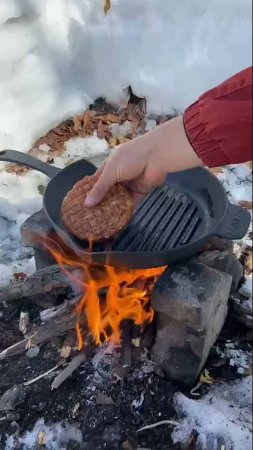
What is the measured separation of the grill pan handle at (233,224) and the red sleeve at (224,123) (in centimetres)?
67

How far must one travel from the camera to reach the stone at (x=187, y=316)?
218 centimetres

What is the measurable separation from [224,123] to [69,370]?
1.36 meters

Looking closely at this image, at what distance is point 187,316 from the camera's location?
2188 mm

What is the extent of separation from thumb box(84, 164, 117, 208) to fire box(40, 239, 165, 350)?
301mm

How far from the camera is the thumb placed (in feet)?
6.75

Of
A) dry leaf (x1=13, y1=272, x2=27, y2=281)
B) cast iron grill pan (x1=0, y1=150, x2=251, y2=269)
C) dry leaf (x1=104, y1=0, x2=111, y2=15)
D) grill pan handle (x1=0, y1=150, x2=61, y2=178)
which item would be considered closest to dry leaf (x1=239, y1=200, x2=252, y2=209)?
→ cast iron grill pan (x1=0, y1=150, x2=251, y2=269)

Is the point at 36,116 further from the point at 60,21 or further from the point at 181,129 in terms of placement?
the point at 181,129

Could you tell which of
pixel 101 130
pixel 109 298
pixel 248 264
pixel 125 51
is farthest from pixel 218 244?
pixel 125 51

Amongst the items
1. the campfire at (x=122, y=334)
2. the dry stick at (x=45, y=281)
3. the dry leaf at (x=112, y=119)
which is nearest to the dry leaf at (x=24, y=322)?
the campfire at (x=122, y=334)

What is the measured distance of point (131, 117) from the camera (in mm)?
3873

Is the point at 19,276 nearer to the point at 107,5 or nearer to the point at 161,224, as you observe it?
the point at 161,224

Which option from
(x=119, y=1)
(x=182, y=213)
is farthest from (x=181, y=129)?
(x=119, y=1)

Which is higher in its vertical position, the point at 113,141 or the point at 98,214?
the point at 98,214

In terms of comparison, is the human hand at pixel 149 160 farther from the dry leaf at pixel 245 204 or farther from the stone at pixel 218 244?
the dry leaf at pixel 245 204
